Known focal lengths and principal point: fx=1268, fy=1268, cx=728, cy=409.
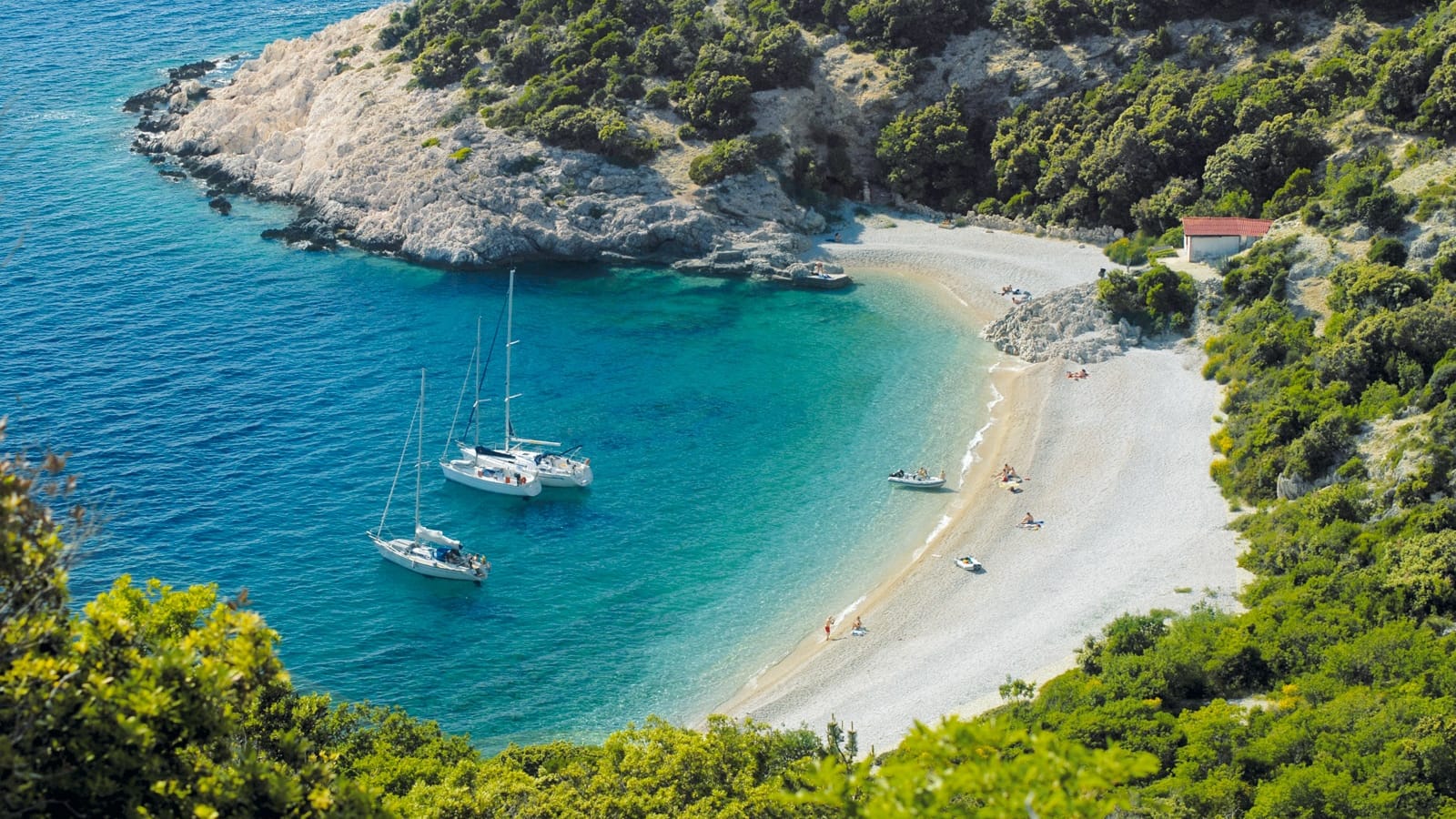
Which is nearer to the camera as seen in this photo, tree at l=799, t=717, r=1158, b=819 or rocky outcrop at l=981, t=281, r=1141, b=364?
tree at l=799, t=717, r=1158, b=819

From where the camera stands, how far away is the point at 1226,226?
246 feet

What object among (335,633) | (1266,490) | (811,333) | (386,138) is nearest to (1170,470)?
(1266,490)

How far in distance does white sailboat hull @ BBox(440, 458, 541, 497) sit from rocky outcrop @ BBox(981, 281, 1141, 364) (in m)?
29.7

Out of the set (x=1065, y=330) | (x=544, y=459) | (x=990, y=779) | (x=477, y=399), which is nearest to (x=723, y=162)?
(x=1065, y=330)

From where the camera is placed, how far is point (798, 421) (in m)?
69.8

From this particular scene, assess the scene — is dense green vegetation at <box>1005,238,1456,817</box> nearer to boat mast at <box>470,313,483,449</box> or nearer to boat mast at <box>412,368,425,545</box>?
boat mast at <box>412,368,425,545</box>

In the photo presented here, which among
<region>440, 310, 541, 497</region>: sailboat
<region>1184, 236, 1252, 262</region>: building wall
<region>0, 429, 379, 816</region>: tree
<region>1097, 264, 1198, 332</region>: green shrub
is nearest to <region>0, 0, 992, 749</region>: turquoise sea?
<region>440, 310, 541, 497</region>: sailboat

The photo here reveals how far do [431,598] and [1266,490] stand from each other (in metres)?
37.9

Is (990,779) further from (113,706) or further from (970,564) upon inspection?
(970,564)

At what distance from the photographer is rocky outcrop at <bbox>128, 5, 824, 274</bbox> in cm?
8819

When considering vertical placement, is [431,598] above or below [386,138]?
below

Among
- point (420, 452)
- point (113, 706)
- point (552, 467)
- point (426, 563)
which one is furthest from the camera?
point (420, 452)

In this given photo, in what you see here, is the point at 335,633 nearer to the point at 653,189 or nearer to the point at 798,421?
the point at 798,421

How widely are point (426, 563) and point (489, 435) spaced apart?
13304 mm
